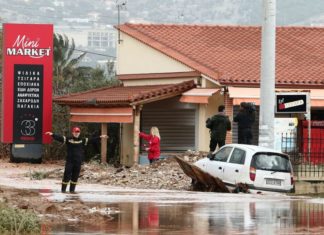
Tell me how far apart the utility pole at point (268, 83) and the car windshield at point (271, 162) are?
328 centimetres

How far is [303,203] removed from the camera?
76.0ft

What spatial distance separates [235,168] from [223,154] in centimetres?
106

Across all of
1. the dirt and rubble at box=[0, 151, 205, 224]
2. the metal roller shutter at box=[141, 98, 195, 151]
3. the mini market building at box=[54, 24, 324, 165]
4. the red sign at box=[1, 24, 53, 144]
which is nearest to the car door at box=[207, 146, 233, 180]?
the dirt and rubble at box=[0, 151, 205, 224]

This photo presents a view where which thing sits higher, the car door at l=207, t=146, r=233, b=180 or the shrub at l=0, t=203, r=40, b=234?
the car door at l=207, t=146, r=233, b=180

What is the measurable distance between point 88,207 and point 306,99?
1410cm

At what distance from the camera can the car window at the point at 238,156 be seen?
91.5ft

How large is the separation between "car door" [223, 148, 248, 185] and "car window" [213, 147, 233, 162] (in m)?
0.26

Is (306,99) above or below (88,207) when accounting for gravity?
above

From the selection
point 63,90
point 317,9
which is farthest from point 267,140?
point 317,9

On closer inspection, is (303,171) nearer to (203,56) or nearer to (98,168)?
(98,168)

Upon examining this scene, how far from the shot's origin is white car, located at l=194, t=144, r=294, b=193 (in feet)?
90.7

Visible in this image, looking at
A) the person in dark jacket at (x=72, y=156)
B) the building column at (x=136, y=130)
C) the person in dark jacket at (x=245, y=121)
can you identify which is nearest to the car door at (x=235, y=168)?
the person in dark jacket at (x=72, y=156)

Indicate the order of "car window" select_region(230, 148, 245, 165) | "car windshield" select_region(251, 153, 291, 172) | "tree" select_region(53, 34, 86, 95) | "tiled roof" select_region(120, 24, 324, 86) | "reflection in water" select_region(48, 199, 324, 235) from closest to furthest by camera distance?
"reflection in water" select_region(48, 199, 324, 235) → "car windshield" select_region(251, 153, 291, 172) → "car window" select_region(230, 148, 245, 165) → "tiled roof" select_region(120, 24, 324, 86) → "tree" select_region(53, 34, 86, 95)

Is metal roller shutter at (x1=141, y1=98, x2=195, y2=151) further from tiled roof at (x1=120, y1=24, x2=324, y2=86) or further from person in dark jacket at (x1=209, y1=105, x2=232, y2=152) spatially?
person in dark jacket at (x1=209, y1=105, x2=232, y2=152)
